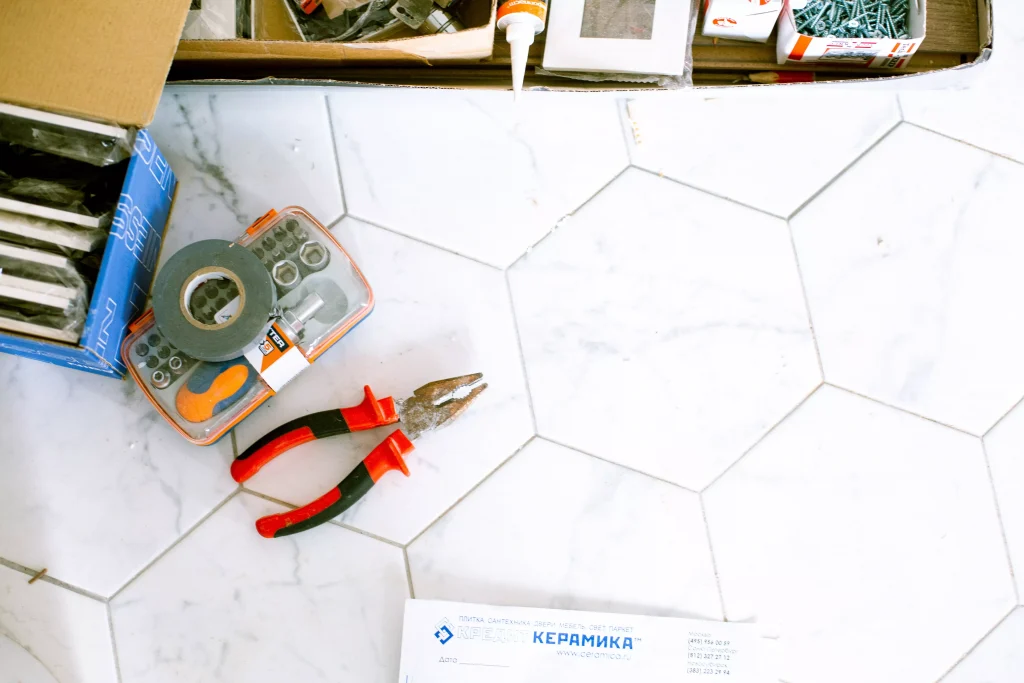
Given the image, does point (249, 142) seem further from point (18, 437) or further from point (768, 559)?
point (768, 559)

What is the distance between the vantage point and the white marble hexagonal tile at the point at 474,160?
86 centimetres

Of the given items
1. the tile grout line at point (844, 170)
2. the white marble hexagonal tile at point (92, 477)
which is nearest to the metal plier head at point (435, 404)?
the white marble hexagonal tile at point (92, 477)

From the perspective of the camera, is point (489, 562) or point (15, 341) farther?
point (489, 562)

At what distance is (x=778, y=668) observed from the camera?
81 cm

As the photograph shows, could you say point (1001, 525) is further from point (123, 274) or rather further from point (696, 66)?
point (123, 274)

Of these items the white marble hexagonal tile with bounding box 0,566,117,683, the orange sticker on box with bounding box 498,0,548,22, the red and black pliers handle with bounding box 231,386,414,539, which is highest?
the orange sticker on box with bounding box 498,0,548,22

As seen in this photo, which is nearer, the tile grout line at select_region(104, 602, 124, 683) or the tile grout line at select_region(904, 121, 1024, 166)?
the tile grout line at select_region(104, 602, 124, 683)

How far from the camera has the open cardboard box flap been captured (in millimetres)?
672

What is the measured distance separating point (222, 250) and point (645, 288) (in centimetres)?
44

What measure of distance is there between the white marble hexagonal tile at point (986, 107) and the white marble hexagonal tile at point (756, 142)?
0.18ft

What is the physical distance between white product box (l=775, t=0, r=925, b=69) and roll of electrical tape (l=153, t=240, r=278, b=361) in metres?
0.61

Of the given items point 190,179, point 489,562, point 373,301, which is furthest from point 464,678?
point 190,179

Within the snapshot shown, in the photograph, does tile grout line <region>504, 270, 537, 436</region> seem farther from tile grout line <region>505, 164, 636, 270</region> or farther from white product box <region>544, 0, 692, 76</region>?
white product box <region>544, 0, 692, 76</region>

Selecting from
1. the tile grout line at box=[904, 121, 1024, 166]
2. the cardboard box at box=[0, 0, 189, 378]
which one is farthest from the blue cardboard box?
the tile grout line at box=[904, 121, 1024, 166]
